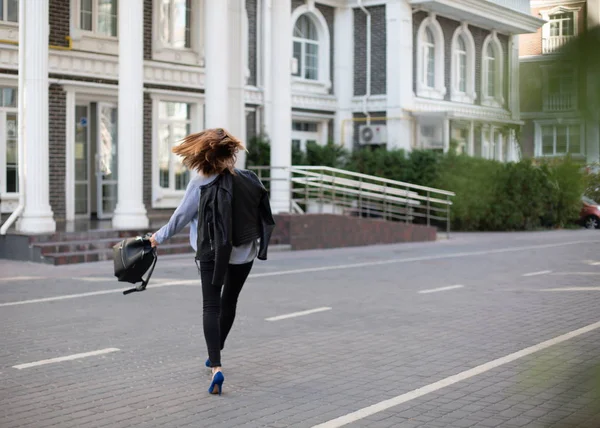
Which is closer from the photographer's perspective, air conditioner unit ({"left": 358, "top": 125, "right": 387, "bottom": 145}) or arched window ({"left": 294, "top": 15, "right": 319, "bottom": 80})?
arched window ({"left": 294, "top": 15, "right": 319, "bottom": 80})

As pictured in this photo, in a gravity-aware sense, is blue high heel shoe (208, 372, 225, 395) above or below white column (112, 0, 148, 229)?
below

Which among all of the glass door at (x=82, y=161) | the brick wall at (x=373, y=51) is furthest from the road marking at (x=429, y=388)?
the brick wall at (x=373, y=51)

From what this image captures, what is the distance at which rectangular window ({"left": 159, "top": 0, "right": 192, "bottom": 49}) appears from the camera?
22875mm

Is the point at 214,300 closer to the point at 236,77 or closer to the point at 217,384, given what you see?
the point at 217,384

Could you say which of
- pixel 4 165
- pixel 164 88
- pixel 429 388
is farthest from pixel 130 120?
pixel 429 388

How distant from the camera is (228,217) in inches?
263

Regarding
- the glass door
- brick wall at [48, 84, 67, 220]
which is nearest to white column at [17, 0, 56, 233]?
brick wall at [48, 84, 67, 220]

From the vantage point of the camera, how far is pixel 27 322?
32.9 feet

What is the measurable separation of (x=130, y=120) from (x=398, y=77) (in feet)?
43.3

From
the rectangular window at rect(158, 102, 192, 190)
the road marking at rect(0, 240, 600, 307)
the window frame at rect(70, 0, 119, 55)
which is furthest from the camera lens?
the rectangular window at rect(158, 102, 192, 190)

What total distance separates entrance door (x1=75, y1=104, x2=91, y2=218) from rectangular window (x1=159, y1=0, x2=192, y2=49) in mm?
2898

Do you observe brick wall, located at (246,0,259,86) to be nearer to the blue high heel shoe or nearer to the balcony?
the blue high heel shoe

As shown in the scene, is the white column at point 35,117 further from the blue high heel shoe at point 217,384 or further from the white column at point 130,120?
the blue high heel shoe at point 217,384

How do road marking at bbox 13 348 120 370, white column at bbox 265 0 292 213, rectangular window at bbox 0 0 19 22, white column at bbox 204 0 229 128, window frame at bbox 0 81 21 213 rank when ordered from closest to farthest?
road marking at bbox 13 348 120 370
rectangular window at bbox 0 0 19 22
window frame at bbox 0 81 21 213
white column at bbox 204 0 229 128
white column at bbox 265 0 292 213
